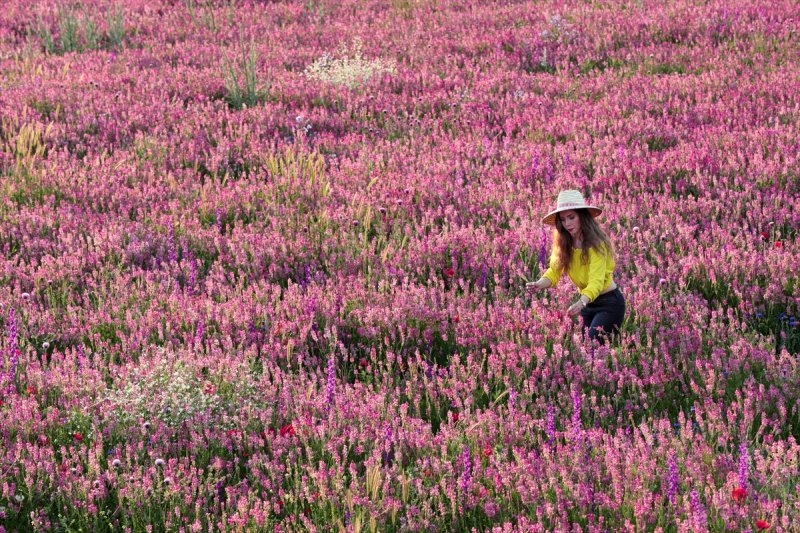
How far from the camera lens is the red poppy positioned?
329cm

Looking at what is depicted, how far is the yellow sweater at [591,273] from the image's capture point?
16.4ft

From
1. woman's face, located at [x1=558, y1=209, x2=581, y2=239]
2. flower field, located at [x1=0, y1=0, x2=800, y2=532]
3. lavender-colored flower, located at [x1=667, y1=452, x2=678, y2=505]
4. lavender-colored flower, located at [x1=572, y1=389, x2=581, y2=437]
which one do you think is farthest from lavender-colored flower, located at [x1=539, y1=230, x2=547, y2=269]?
lavender-colored flower, located at [x1=667, y1=452, x2=678, y2=505]

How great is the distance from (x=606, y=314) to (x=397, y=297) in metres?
1.21

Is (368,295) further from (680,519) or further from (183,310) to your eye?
(680,519)

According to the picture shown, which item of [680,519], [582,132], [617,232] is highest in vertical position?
[582,132]

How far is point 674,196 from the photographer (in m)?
6.95

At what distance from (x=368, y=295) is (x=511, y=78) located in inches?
231

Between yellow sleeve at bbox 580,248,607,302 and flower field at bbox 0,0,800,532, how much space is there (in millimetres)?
275

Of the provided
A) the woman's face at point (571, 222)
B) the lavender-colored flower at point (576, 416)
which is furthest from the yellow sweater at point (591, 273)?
the lavender-colored flower at point (576, 416)

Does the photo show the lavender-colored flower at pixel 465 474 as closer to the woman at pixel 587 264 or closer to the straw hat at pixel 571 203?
the woman at pixel 587 264

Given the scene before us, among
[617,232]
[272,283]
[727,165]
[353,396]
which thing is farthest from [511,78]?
[353,396]

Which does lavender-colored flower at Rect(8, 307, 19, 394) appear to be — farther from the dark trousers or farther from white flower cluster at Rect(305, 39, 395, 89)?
white flower cluster at Rect(305, 39, 395, 89)

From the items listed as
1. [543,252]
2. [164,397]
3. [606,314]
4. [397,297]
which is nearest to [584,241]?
[606,314]

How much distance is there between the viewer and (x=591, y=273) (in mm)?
5074
